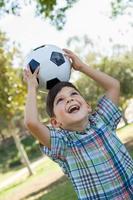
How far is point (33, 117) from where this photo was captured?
373 centimetres

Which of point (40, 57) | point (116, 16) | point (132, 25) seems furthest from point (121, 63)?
point (40, 57)

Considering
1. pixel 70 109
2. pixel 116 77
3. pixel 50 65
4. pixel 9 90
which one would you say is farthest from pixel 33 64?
pixel 116 77

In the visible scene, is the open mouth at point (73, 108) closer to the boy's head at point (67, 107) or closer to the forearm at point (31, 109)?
the boy's head at point (67, 107)

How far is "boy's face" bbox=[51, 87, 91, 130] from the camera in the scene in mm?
3797

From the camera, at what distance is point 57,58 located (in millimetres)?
4477

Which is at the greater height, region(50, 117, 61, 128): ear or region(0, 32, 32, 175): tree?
region(50, 117, 61, 128): ear

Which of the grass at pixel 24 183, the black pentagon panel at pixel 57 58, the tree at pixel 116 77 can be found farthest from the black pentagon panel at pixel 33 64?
the tree at pixel 116 77

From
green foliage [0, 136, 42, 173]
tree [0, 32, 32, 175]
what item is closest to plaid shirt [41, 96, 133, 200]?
tree [0, 32, 32, 175]

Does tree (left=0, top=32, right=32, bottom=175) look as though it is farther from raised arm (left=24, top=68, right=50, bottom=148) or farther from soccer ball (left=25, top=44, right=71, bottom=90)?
raised arm (left=24, top=68, right=50, bottom=148)

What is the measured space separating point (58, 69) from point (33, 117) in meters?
0.79

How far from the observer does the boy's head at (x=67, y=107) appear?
380 cm

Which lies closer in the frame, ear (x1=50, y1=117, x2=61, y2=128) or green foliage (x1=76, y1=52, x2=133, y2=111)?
ear (x1=50, y1=117, x2=61, y2=128)

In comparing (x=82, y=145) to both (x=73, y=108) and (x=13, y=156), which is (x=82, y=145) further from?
(x=13, y=156)

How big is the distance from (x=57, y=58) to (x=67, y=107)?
0.76 metres
